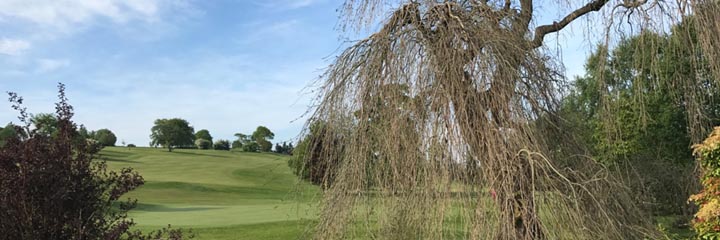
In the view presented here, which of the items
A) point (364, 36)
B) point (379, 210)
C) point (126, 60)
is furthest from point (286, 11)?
point (126, 60)

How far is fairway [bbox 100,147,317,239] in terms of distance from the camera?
17.3 ft

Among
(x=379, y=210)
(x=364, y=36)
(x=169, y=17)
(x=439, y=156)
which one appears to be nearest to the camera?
(x=439, y=156)

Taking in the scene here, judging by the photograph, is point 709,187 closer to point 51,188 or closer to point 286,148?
point 286,148

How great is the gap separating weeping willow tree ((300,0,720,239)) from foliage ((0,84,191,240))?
223cm

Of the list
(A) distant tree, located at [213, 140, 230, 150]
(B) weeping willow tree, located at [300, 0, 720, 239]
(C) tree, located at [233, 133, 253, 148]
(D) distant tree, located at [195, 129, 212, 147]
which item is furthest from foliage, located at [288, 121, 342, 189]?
(D) distant tree, located at [195, 129, 212, 147]

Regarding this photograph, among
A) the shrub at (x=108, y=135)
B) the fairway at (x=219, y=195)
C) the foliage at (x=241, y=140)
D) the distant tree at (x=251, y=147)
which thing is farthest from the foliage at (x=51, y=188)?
the shrub at (x=108, y=135)

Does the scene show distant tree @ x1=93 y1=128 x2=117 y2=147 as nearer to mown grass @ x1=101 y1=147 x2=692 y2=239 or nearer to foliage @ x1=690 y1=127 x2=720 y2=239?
mown grass @ x1=101 y1=147 x2=692 y2=239

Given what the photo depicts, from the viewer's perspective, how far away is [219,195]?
31109 mm

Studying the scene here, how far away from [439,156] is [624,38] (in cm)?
216

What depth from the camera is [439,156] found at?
2863mm

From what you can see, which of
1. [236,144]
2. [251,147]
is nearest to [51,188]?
[251,147]

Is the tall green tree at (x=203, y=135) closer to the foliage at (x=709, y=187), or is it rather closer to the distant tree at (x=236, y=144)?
the distant tree at (x=236, y=144)

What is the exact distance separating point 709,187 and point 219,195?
94.9 ft

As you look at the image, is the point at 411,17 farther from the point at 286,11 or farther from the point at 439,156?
the point at 286,11
